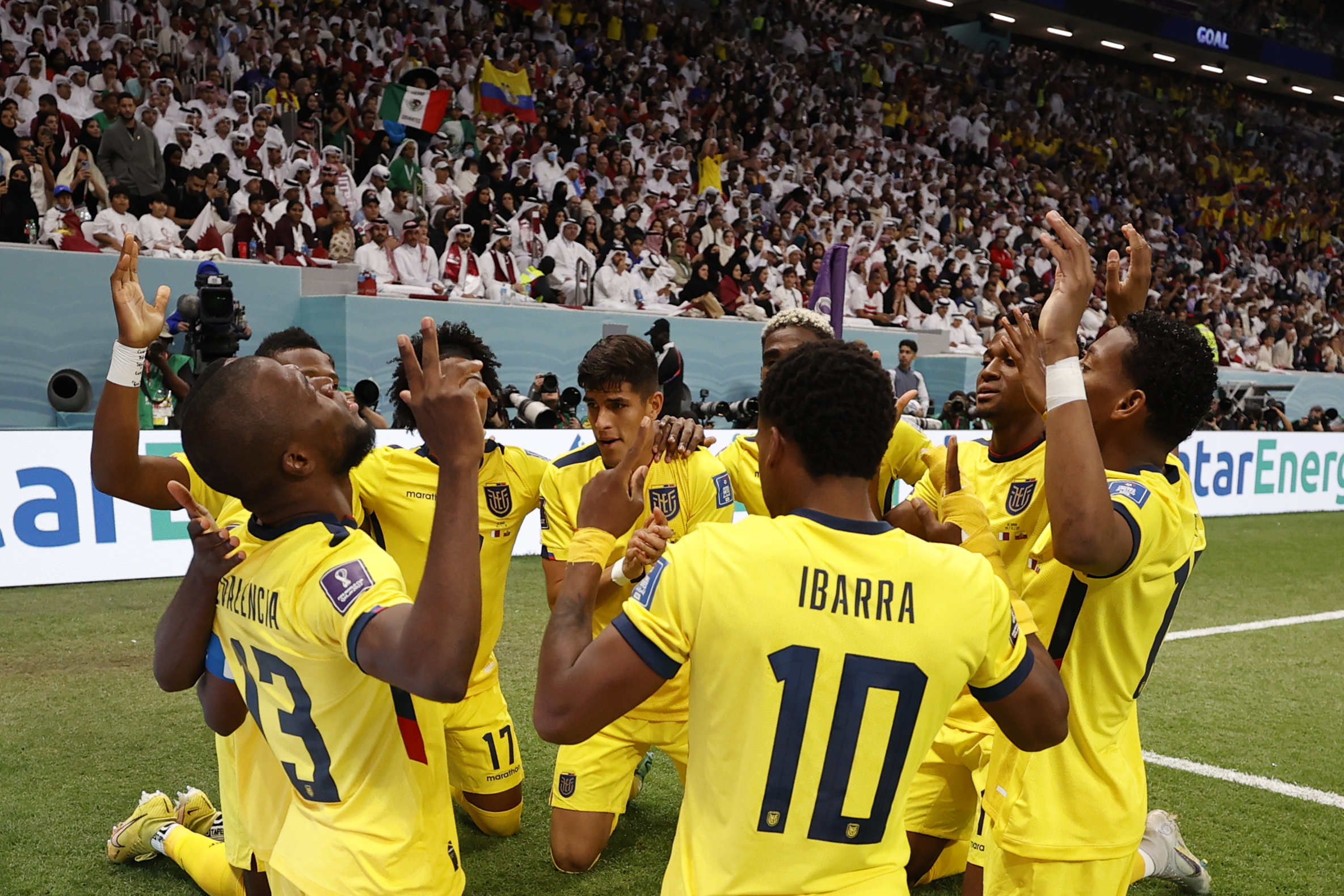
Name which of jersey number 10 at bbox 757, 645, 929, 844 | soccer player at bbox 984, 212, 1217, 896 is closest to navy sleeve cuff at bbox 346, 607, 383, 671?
jersey number 10 at bbox 757, 645, 929, 844

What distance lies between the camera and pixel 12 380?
10938 millimetres

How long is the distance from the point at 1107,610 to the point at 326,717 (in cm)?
186

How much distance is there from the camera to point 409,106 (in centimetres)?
1605

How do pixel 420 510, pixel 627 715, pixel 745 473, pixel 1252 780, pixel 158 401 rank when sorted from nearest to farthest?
pixel 627 715, pixel 420 510, pixel 745 473, pixel 1252 780, pixel 158 401

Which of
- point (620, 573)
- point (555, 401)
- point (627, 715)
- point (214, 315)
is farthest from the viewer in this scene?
point (555, 401)

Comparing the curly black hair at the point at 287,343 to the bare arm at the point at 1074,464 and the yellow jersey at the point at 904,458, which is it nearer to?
the yellow jersey at the point at 904,458

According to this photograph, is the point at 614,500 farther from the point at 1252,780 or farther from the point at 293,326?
the point at 293,326

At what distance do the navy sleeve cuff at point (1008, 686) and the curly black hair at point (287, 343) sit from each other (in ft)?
8.96

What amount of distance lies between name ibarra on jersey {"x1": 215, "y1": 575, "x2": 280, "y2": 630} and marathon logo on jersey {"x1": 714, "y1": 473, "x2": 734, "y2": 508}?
7.85 ft

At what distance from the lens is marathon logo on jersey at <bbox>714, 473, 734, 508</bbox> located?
4.46 meters

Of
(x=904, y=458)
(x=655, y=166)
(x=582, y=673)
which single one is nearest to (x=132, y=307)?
(x=582, y=673)

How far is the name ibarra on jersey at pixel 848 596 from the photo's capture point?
1.94m

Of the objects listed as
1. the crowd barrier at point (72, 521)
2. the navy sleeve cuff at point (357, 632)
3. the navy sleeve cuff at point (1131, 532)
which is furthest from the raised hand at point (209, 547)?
the crowd barrier at point (72, 521)

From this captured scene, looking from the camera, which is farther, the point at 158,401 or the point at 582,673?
the point at 158,401
